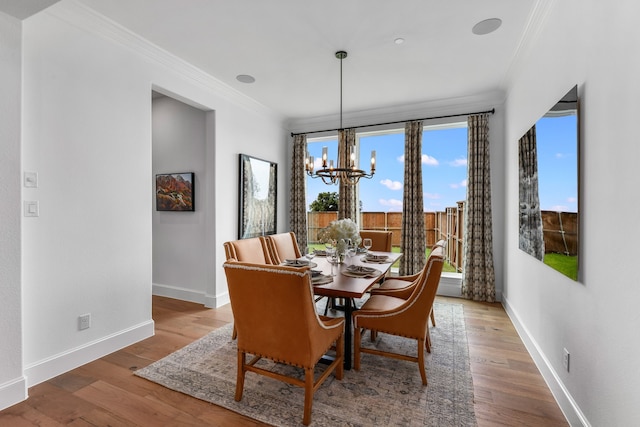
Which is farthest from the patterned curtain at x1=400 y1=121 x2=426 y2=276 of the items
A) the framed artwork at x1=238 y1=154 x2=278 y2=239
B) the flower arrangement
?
the framed artwork at x1=238 y1=154 x2=278 y2=239

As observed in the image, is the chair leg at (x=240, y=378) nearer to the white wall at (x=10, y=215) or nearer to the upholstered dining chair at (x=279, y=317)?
the upholstered dining chair at (x=279, y=317)

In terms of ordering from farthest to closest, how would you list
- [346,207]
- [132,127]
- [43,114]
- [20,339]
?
1. [346,207]
2. [132,127]
3. [43,114]
4. [20,339]

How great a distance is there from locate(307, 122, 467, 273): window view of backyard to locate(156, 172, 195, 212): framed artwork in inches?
70.6

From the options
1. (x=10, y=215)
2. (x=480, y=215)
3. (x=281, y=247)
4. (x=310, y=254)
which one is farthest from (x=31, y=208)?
(x=480, y=215)

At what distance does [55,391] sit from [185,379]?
871 mm

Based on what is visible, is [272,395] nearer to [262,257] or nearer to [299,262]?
[299,262]

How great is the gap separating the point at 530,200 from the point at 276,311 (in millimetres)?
2345

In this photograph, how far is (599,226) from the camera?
162 centimetres

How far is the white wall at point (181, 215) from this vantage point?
417 centimetres

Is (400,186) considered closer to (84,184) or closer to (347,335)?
(347,335)

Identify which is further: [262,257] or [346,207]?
[346,207]

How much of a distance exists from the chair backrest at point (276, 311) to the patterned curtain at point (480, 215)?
10.6 ft

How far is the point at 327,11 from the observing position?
2537mm

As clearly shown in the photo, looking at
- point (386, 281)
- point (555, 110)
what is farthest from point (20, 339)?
point (555, 110)
